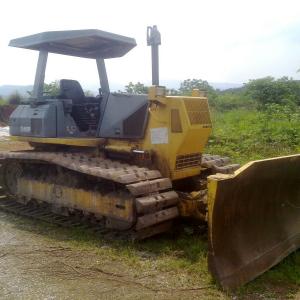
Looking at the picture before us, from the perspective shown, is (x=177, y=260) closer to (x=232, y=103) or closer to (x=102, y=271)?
(x=102, y=271)

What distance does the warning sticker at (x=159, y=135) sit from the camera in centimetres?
600

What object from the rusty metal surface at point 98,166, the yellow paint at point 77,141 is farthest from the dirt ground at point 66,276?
the yellow paint at point 77,141

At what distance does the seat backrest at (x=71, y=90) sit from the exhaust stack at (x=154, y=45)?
1.63 metres

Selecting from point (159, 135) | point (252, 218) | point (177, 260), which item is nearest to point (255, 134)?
point (159, 135)

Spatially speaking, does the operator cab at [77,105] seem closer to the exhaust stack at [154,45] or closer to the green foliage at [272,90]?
the exhaust stack at [154,45]

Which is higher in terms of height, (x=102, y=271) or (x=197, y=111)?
(x=197, y=111)

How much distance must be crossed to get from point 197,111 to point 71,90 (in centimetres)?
226

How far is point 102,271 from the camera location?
467 cm

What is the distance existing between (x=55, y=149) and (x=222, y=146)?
5.88 m

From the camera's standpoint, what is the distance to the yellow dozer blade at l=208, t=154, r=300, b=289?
4.29m

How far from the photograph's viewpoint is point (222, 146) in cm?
1209

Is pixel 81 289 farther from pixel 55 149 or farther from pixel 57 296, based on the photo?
pixel 55 149

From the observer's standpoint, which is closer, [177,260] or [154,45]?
[177,260]

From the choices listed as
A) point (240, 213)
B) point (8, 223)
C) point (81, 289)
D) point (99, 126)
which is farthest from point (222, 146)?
point (81, 289)
